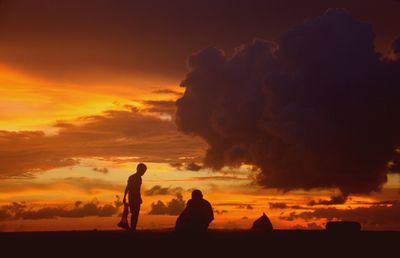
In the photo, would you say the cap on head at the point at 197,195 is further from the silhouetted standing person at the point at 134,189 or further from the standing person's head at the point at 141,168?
the silhouetted standing person at the point at 134,189

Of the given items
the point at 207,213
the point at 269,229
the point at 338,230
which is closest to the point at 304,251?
the point at 207,213

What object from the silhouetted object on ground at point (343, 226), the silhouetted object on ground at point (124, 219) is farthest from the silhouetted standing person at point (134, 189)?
the silhouetted object on ground at point (343, 226)

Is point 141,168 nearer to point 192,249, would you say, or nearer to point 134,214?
point 134,214

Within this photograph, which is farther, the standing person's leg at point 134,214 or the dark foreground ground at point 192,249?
the standing person's leg at point 134,214

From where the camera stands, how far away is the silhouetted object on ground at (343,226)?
92.8 feet

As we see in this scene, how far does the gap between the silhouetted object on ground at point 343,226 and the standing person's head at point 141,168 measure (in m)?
9.32

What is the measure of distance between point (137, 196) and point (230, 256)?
8.58 metres

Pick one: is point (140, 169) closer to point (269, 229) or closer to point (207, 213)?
point (207, 213)

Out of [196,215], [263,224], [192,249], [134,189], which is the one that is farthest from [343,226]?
[192,249]

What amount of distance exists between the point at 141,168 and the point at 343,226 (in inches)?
384

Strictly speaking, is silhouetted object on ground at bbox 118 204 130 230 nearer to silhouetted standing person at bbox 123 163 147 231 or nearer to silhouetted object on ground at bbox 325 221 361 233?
silhouetted standing person at bbox 123 163 147 231

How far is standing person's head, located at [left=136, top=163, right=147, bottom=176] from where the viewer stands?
80.4 ft

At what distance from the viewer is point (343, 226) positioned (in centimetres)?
2839

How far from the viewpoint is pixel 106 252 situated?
1788cm
